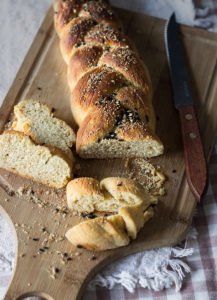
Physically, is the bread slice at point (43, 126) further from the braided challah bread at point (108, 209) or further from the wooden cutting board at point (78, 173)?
the braided challah bread at point (108, 209)

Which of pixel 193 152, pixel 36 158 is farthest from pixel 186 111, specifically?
pixel 36 158

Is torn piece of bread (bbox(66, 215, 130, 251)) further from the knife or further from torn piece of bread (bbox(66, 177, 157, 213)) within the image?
the knife

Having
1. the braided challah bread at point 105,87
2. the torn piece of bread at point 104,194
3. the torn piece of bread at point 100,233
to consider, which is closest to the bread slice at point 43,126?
the braided challah bread at point 105,87

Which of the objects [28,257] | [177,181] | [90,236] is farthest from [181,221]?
[28,257]

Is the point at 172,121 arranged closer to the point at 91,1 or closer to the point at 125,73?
the point at 125,73

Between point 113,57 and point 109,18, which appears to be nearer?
point 113,57

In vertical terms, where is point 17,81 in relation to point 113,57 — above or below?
below

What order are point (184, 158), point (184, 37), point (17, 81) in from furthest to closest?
1. point (184, 37)
2. point (17, 81)
3. point (184, 158)
